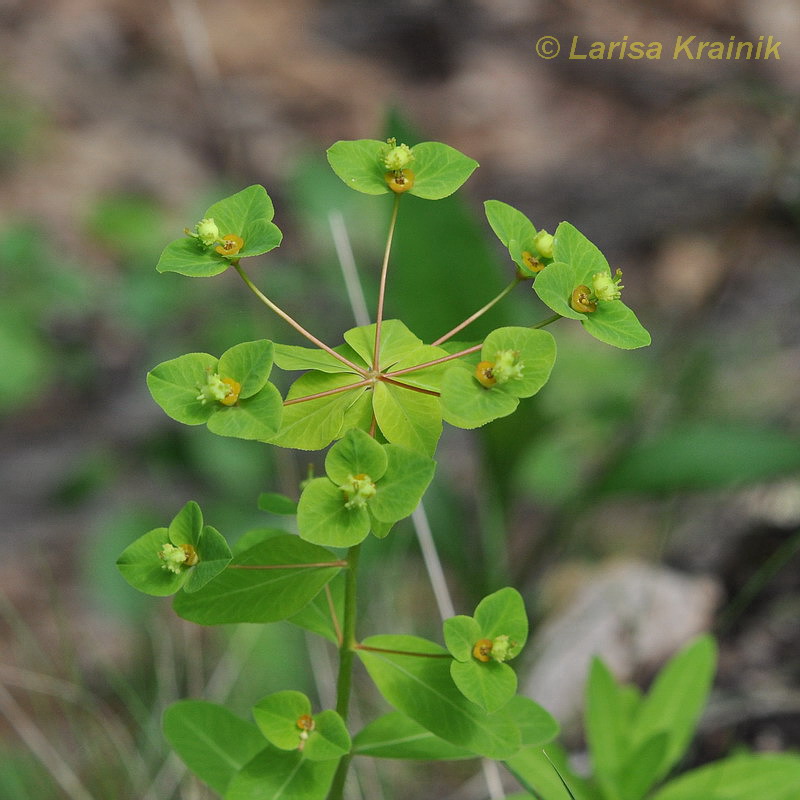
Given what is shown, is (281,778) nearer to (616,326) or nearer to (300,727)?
(300,727)

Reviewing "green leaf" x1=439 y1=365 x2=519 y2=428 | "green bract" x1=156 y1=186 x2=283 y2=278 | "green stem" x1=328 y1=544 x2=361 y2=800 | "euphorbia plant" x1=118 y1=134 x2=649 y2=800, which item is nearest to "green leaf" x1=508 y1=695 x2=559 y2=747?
"euphorbia plant" x1=118 y1=134 x2=649 y2=800

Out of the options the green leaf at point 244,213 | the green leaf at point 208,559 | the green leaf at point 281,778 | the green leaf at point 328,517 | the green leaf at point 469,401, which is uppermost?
the green leaf at point 244,213

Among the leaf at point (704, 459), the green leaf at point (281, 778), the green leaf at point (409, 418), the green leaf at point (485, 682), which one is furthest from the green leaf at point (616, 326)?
the leaf at point (704, 459)

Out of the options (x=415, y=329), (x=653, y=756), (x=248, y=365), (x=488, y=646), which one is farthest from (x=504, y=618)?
(x=415, y=329)

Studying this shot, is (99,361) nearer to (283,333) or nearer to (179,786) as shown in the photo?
(283,333)

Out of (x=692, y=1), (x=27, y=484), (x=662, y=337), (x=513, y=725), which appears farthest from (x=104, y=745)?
(x=692, y=1)

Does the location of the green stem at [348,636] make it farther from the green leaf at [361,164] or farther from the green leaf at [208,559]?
the green leaf at [361,164]
